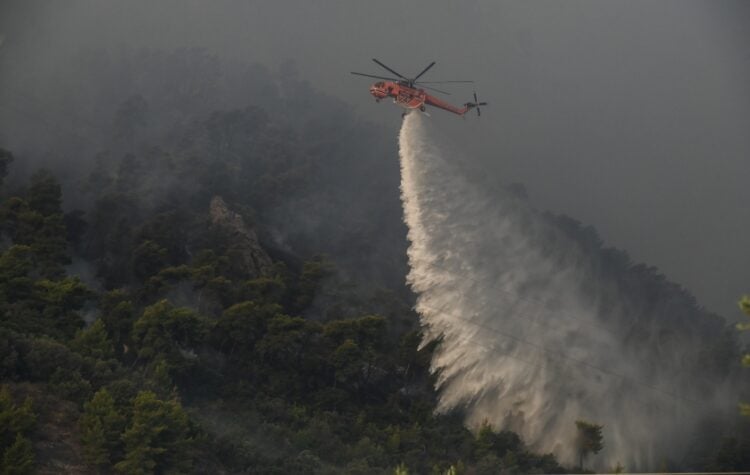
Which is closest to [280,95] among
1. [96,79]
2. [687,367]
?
[96,79]

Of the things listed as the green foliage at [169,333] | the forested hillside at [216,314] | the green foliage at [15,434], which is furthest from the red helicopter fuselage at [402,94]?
the green foliage at [15,434]

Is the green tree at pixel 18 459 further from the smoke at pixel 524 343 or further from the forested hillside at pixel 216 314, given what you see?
the smoke at pixel 524 343

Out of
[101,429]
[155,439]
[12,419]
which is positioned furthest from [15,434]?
[155,439]

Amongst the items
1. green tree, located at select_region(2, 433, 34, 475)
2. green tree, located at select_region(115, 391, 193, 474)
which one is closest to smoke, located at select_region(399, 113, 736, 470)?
green tree, located at select_region(115, 391, 193, 474)

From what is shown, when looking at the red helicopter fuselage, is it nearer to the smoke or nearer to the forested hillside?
the smoke

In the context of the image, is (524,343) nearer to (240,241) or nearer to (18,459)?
(240,241)
